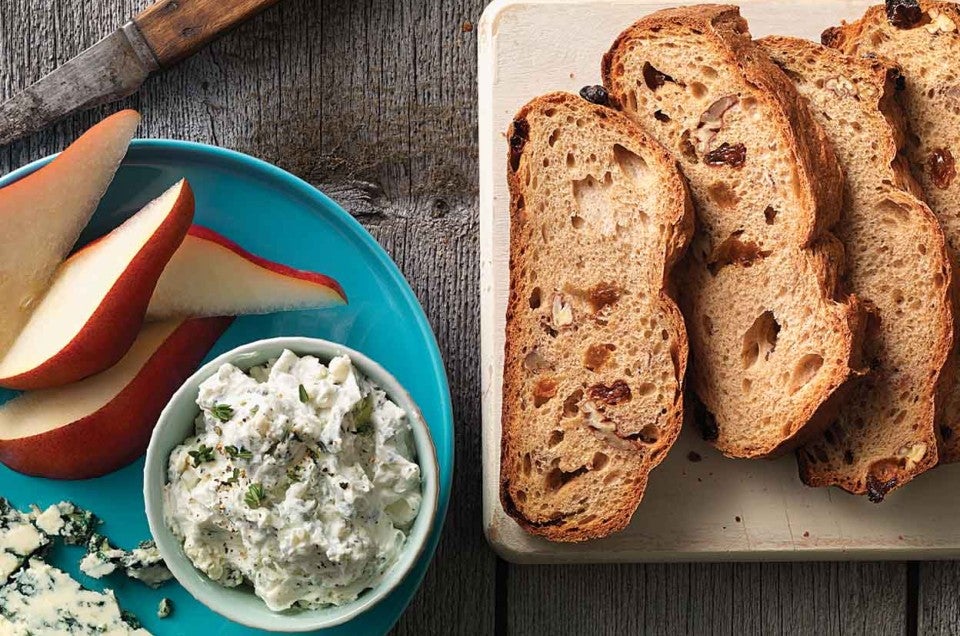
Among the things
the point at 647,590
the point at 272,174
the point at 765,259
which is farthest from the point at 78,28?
the point at 647,590

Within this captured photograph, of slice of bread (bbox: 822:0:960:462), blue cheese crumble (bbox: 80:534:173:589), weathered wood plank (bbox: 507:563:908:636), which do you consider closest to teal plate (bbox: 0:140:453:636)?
blue cheese crumble (bbox: 80:534:173:589)

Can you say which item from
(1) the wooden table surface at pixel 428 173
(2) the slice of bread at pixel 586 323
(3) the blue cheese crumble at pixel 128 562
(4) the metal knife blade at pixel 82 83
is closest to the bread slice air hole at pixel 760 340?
(2) the slice of bread at pixel 586 323

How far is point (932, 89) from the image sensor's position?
167 centimetres

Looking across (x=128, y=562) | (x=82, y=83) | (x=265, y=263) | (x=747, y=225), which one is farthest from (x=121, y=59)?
(x=747, y=225)

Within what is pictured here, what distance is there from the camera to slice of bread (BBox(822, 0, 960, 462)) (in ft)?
5.41

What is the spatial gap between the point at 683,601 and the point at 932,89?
3.33 feet

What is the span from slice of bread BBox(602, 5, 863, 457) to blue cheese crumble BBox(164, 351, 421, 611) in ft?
1.88

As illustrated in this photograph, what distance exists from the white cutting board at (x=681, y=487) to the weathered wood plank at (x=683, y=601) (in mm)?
115

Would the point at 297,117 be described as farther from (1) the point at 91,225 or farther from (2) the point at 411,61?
(1) the point at 91,225

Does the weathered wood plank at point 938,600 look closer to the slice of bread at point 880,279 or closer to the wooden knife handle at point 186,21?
the slice of bread at point 880,279

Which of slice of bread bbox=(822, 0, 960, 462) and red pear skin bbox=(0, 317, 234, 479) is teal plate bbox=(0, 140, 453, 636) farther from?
slice of bread bbox=(822, 0, 960, 462)

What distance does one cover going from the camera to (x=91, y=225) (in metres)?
1.66

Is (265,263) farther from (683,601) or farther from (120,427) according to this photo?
(683,601)

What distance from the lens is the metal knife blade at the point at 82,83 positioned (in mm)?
1760
